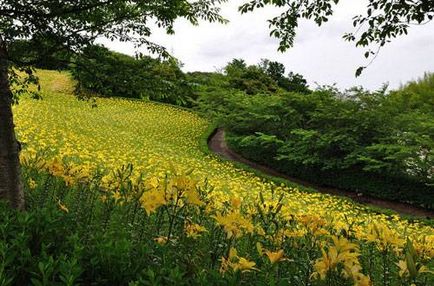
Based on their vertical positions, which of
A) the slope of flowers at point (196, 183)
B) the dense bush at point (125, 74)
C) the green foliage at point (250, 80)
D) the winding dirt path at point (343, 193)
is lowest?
the winding dirt path at point (343, 193)

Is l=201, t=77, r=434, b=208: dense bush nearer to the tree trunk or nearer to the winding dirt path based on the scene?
the winding dirt path

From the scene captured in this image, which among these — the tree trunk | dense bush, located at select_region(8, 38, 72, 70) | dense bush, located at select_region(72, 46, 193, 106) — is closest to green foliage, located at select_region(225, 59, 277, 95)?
dense bush, located at select_region(72, 46, 193, 106)

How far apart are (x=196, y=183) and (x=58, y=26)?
9.09ft

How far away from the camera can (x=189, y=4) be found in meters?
4.71

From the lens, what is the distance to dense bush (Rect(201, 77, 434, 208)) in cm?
1558

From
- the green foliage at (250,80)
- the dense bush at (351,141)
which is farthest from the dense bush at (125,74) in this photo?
the green foliage at (250,80)

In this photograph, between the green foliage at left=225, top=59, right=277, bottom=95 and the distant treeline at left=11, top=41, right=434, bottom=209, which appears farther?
the green foliage at left=225, top=59, right=277, bottom=95

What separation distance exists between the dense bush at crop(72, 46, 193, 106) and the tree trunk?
27.2 inches

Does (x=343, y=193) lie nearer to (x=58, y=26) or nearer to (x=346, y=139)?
(x=346, y=139)

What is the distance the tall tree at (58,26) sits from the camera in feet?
13.6

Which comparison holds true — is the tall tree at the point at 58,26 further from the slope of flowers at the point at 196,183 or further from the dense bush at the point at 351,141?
the dense bush at the point at 351,141

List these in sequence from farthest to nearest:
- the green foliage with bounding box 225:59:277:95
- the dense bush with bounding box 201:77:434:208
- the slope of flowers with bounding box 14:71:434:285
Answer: the green foliage with bounding box 225:59:277:95, the dense bush with bounding box 201:77:434:208, the slope of flowers with bounding box 14:71:434:285

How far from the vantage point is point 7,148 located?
4.16 meters

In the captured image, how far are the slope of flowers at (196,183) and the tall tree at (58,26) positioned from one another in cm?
43
